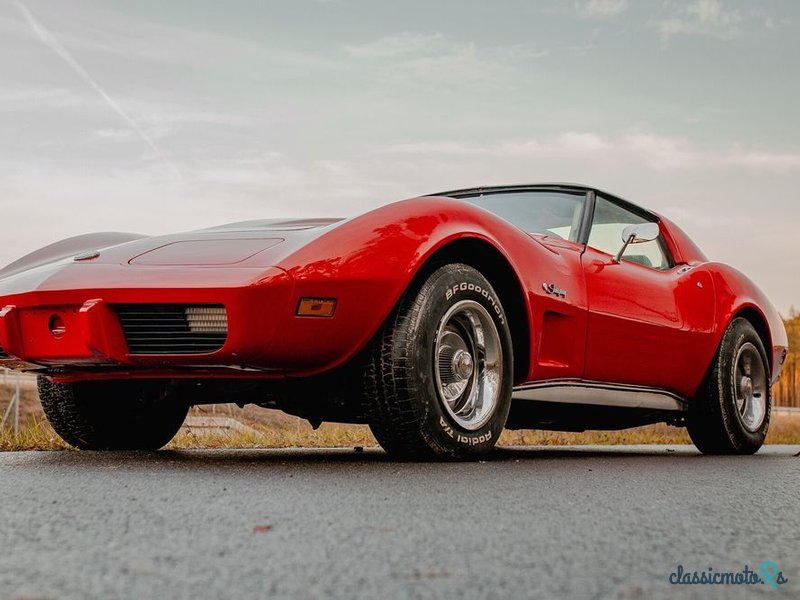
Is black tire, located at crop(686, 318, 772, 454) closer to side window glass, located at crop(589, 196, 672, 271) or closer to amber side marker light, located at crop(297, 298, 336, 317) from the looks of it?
side window glass, located at crop(589, 196, 672, 271)

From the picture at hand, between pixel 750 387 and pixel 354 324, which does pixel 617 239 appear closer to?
pixel 750 387

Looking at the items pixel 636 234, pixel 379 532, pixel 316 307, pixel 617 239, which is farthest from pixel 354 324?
pixel 617 239

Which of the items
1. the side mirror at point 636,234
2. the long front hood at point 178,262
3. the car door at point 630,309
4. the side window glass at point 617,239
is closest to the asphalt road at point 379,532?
the long front hood at point 178,262

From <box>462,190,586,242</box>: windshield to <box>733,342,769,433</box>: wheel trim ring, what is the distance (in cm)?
155

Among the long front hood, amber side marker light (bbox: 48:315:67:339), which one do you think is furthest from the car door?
amber side marker light (bbox: 48:315:67:339)

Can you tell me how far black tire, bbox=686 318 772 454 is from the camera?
5676 millimetres

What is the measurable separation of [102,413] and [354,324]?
1.70 metres

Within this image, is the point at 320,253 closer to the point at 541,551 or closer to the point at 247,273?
the point at 247,273

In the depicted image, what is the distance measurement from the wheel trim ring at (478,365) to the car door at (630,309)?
807 mm

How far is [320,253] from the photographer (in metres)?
3.51

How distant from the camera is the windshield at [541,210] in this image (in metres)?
4.97

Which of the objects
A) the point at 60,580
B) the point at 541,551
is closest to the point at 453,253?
the point at 541,551

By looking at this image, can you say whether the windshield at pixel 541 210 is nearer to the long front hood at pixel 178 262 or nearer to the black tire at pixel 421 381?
the black tire at pixel 421 381

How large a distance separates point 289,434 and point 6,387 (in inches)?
1269
